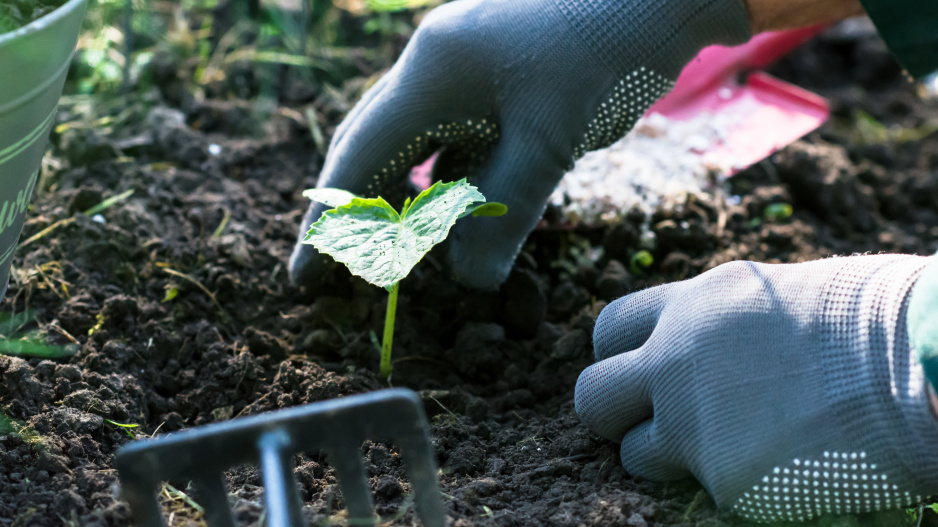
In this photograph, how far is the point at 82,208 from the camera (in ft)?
5.43

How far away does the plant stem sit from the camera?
1.32 metres

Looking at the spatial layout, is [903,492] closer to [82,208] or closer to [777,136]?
[777,136]

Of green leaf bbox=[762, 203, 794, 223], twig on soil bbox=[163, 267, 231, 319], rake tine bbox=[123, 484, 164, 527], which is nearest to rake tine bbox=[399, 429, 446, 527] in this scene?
rake tine bbox=[123, 484, 164, 527]

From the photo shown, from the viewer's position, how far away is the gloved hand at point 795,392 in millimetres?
1004

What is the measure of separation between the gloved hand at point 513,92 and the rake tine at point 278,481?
0.66m

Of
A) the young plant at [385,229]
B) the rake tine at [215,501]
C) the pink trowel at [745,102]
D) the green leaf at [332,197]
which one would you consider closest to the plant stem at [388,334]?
the young plant at [385,229]

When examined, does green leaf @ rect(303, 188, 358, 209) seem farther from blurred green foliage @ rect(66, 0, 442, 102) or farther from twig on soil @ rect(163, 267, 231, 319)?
blurred green foliage @ rect(66, 0, 442, 102)

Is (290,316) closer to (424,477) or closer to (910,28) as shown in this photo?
(424,477)

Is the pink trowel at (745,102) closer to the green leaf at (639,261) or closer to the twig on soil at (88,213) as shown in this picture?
the green leaf at (639,261)

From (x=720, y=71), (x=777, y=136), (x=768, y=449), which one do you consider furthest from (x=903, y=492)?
(x=720, y=71)

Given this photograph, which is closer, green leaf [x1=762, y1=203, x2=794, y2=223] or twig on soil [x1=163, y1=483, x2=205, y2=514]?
twig on soil [x1=163, y1=483, x2=205, y2=514]

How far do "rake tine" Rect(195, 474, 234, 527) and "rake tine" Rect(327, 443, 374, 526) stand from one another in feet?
0.45

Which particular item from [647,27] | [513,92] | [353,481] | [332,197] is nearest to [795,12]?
[647,27]

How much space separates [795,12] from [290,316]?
121 cm
